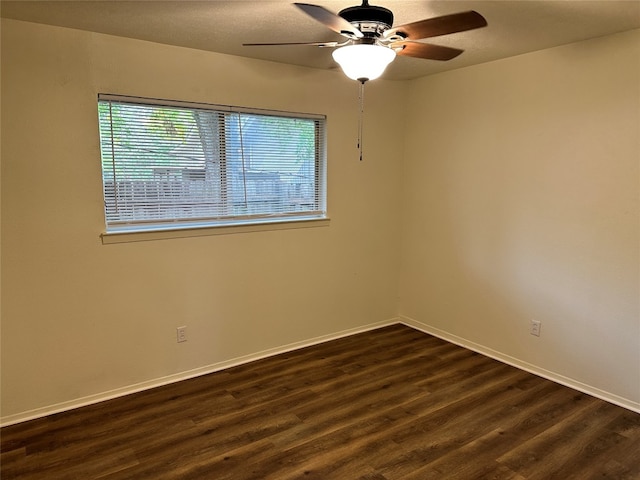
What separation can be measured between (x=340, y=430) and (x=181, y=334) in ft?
4.41

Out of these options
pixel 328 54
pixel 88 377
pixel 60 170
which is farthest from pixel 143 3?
pixel 88 377

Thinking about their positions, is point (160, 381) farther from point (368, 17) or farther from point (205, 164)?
point (368, 17)

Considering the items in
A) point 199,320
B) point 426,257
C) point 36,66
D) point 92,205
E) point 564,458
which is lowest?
point 564,458

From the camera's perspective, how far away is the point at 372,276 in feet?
13.6

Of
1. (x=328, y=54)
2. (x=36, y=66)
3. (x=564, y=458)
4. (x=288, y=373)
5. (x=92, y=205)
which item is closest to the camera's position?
(x=564, y=458)

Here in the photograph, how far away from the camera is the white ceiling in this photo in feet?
7.14

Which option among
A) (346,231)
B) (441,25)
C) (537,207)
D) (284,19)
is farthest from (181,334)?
(537,207)

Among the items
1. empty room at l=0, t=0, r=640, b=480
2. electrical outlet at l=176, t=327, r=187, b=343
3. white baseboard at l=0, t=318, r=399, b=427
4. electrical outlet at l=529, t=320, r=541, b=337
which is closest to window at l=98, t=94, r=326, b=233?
empty room at l=0, t=0, r=640, b=480

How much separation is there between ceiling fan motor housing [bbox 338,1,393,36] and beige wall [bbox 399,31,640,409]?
1.75 metres

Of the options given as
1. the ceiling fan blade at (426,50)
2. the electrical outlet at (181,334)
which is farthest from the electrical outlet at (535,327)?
the electrical outlet at (181,334)

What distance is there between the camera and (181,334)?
3180 millimetres

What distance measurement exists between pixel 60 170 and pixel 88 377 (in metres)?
1.33

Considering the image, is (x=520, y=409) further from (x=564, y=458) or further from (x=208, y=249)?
(x=208, y=249)

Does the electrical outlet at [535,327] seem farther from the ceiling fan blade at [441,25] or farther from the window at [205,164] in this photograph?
the ceiling fan blade at [441,25]
